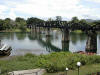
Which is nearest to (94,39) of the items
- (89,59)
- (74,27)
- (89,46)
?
(89,46)

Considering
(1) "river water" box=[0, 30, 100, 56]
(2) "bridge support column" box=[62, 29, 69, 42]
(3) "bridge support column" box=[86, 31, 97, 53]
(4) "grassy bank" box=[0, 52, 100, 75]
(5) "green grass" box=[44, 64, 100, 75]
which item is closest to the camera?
(5) "green grass" box=[44, 64, 100, 75]

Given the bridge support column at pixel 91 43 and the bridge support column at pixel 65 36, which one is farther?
the bridge support column at pixel 65 36

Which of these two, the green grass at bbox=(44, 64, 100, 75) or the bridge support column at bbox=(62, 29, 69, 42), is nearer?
the green grass at bbox=(44, 64, 100, 75)

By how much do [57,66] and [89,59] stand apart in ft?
18.5

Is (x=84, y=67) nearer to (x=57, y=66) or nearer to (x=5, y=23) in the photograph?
Answer: (x=57, y=66)

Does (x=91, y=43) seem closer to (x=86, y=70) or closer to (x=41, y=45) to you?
(x=41, y=45)

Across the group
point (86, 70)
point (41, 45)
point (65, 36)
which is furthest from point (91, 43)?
point (86, 70)

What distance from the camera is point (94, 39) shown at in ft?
213

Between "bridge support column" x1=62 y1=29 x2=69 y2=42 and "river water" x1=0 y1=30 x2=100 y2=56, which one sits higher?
"bridge support column" x1=62 y1=29 x2=69 y2=42

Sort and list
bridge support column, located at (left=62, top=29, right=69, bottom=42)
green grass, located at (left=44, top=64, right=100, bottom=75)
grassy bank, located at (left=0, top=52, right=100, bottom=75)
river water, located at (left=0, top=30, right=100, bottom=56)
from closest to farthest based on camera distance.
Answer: green grass, located at (left=44, top=64, right=100, bottom=75)
grassy bank, located at (left=0, top=52, right=100, bottom=75)
river water, located at (left=0, top=30, right=100, bottom=56)
bridge support column, located at (left=62, top=29, right=69, bottom=42)

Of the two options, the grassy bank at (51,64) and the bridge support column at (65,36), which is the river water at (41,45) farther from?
the grassy bank at (51,64)

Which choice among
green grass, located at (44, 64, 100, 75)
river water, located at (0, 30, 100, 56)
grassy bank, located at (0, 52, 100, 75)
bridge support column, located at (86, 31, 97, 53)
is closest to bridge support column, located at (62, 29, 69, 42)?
river water, located at (0, 30, 100, 56)

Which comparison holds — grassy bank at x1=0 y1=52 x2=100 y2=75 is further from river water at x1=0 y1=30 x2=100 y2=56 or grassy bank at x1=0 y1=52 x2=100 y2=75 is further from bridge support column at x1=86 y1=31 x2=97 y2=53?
bridge support column at x1=86 y1=31 x2=97 y2=53

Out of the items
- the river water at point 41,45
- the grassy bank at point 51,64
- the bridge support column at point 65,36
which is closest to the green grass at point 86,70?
the grassy bank at point 51,64
